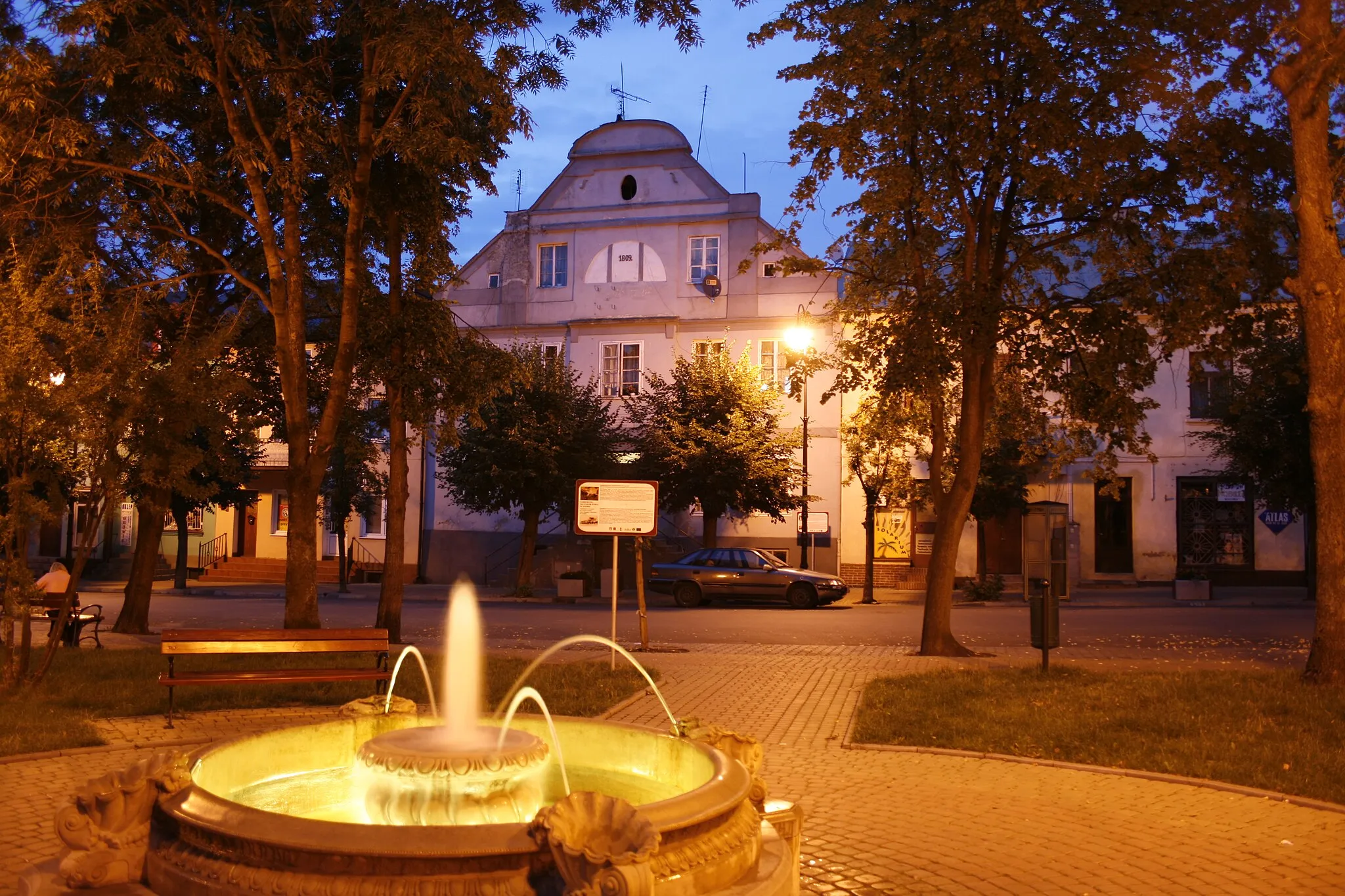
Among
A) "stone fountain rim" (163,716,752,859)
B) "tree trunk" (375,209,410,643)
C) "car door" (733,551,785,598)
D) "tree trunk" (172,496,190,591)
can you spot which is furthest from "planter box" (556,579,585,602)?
"stone fountain rim" (163,716,752,859)

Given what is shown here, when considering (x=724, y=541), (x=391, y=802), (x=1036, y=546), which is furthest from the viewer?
(x=724, y=541)

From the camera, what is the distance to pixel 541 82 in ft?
51.8

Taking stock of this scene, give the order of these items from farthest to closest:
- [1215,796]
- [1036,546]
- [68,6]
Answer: [1036,546], [68,6], [1215,796]

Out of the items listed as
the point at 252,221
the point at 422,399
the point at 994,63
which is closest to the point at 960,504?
the point at 994,63

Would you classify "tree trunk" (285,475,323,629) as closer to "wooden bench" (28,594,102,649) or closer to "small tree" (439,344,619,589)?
"wooden bench" (28,594,102,649)

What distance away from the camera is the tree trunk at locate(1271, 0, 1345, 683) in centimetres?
1238

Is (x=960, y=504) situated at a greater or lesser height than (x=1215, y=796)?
greater

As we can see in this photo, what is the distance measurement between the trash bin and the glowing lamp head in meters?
10.7

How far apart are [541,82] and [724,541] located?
80.5ft

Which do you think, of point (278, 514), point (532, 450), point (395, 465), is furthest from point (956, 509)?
point (278, 514)

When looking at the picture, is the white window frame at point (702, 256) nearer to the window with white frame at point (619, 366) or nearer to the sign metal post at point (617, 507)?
the window with white frame at point (619, 366)

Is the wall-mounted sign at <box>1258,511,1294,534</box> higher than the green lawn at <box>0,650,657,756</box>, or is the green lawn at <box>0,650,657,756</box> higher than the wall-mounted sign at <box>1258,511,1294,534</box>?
the wall-mounted sign at <box>1258,511,1294,534</box>

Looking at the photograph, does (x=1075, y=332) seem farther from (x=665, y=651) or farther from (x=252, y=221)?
(x=252, y=221)

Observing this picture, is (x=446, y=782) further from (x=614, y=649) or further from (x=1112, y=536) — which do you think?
(x=1112, y=536)
